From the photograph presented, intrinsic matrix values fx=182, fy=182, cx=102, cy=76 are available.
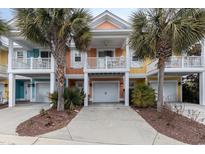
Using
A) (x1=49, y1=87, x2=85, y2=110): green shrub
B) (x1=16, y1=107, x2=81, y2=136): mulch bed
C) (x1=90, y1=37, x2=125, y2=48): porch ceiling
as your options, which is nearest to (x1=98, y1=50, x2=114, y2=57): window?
(x1=90, y1=37, x2=125, y2=48): porch ceiling

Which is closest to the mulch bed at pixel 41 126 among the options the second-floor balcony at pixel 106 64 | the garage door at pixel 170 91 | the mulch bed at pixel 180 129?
the mulch bed at pixel 180 129

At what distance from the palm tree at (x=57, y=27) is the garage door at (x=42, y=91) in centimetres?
940

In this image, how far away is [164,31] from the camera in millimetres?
9992

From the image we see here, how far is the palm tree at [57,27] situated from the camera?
407 inches

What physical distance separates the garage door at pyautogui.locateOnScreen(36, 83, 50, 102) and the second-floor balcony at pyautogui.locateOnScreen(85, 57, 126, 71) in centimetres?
683

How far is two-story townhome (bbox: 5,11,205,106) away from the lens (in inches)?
615

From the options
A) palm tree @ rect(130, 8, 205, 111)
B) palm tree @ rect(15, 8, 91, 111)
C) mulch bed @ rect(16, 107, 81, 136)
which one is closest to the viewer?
mulch bed @ rect(16, 107, 81, 136)

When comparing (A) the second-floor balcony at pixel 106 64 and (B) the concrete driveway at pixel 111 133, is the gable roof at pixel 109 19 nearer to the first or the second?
(A) the second-floor balcony at pixel 106 64

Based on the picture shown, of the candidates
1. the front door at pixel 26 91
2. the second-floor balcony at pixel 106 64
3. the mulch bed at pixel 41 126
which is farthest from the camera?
the front door at pixel 26 91

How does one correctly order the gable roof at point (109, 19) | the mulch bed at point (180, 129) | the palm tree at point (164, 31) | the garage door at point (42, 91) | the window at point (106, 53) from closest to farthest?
the mulch bed at point (180, 129) → the palm tree at point (164, 31) → the gable roof at point (109, 19) → the window at point (106, 53) → the garage door at point (42, 91)

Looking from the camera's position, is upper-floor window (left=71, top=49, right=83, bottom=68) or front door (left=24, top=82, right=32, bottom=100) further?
front door (left=24, top=82, right=32, bottom=100)

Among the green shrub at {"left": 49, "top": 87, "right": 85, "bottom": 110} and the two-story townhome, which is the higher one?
the two-story townhome

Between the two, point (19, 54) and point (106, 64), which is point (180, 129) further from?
point (19, 54)

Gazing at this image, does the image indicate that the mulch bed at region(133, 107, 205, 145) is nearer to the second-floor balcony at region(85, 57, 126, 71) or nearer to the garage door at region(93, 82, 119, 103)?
the second-floor balcony at region(85, 57, 126, 71)
